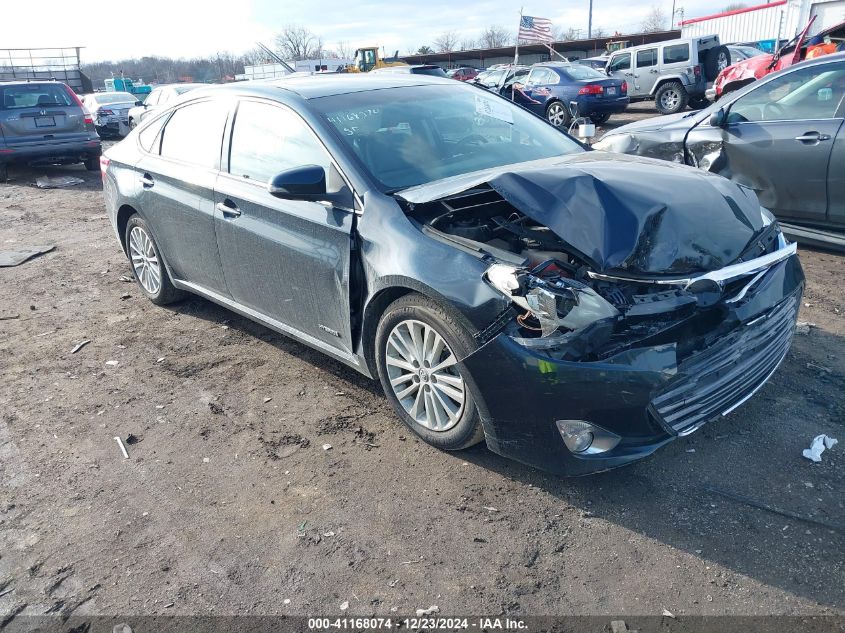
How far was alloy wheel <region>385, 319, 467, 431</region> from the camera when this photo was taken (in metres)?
3.26

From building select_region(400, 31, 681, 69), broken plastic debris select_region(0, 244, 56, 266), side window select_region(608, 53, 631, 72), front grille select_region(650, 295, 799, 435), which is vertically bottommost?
broken plastic debris select_region(0, 244, 56, 266)

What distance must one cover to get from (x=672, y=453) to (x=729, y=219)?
118 centimetres

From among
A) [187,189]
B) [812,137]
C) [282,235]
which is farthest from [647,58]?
[282,235]

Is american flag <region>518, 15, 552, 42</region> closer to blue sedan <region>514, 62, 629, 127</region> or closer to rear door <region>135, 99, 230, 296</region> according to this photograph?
blue sedan <region>514, 62, 629, 127</region>

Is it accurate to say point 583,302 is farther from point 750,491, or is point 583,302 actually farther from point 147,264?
point 147,264

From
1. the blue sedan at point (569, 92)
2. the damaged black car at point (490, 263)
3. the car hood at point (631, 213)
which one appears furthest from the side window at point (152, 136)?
the blue sedan at point (569, 92)

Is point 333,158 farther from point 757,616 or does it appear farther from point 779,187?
point 779,187

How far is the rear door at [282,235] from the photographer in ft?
12.2

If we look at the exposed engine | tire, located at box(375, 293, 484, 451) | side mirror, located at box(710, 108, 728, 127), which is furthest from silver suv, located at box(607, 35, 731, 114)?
tire, located at box(375, 293, 484, 451)

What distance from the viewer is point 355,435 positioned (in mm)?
3738

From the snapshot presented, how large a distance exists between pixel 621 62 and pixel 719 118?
15643 mm

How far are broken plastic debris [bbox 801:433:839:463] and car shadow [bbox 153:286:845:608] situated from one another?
3 centimetres

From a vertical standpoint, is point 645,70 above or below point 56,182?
above

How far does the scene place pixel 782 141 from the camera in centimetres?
579
